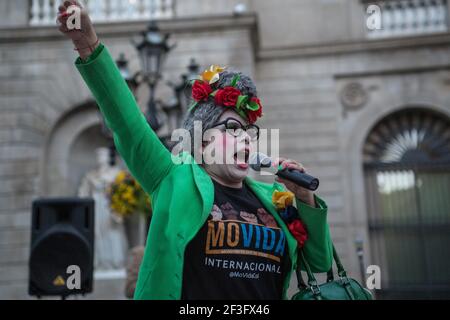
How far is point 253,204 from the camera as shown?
245cm

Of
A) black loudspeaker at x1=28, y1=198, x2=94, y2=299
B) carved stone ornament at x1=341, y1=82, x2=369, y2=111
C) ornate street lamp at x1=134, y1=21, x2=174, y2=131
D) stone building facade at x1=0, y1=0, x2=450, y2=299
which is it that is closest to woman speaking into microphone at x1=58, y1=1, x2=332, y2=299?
black loudspeaker at x1=28, y1=198, x2=94, y2=299

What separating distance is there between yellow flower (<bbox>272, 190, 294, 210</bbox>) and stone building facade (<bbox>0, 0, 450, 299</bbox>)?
753cm

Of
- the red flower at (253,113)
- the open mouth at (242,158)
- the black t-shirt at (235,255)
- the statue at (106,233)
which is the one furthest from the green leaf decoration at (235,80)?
the statue at (106,233)

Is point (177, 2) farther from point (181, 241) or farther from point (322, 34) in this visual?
point (181, 241)

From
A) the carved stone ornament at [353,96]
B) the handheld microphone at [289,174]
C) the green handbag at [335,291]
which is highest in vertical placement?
the carved stone ornament at [353,96]

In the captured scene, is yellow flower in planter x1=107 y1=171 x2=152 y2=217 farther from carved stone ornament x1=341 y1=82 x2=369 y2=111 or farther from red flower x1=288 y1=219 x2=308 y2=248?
carved stone ornament x1=341 y1=82 x2=369 y2=111

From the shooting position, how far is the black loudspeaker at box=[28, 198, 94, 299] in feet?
15.8

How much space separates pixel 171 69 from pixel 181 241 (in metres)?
8.49

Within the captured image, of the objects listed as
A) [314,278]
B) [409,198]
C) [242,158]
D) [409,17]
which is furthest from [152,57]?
[409,17]

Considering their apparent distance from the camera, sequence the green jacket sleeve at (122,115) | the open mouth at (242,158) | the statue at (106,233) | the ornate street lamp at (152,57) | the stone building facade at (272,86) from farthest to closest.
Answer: the stone building facade at (272,86), the statue at (106,233), the ornate street lamp at (152,57), the open mouth at (242,158), the green jacket sleeve at (122,115)

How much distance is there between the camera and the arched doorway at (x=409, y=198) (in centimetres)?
1047

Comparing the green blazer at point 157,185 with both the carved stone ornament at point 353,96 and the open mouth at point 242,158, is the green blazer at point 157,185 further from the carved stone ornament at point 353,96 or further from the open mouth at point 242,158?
the carved stone ornament at point 353,96

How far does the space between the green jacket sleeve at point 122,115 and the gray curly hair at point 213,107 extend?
293 mm

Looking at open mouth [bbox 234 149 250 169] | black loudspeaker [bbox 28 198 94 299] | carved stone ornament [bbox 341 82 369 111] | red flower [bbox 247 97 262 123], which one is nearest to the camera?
open mouth [bbox 234 149 250 169]
